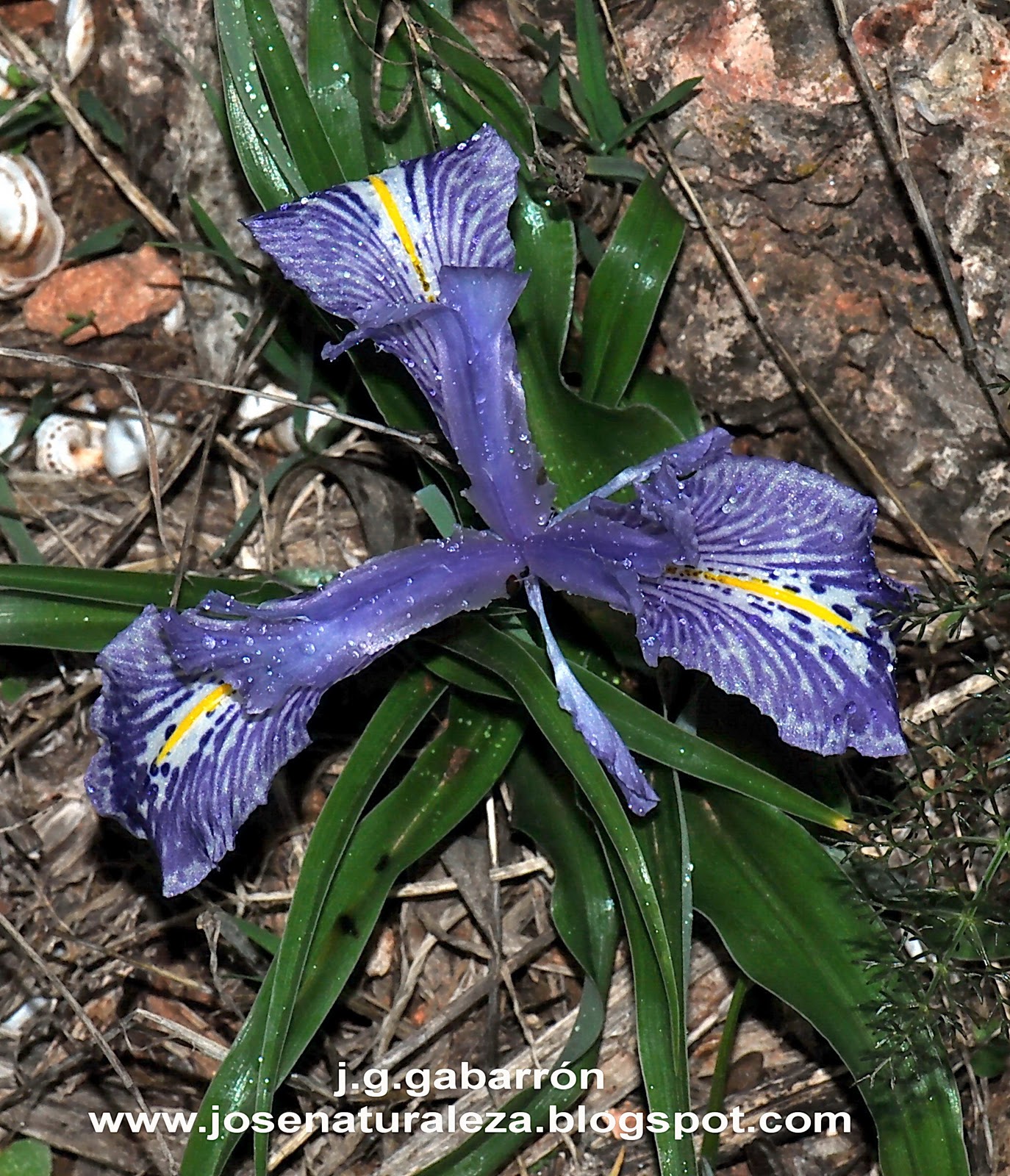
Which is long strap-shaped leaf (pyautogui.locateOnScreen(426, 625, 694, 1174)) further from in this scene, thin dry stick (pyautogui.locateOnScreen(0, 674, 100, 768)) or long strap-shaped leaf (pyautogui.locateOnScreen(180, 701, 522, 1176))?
thin dry stick (pyautogui.locateOnScreen(0, 674, 100, 768))

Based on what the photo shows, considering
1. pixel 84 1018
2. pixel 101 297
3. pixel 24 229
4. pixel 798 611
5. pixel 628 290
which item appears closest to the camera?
pixel 798 611

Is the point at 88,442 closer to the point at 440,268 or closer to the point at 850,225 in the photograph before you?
the point at 440,268

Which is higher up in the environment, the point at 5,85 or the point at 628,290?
the point at 5,85

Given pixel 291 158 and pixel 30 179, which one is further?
pixel 30 179

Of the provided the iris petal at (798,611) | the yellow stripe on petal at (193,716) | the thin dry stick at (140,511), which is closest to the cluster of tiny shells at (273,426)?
the thin dry stick at (140,511)

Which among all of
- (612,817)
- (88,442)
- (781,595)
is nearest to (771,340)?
(781,595)

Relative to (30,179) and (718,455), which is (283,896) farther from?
(30,179)

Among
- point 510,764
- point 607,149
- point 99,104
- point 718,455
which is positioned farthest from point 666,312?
point 99,104
